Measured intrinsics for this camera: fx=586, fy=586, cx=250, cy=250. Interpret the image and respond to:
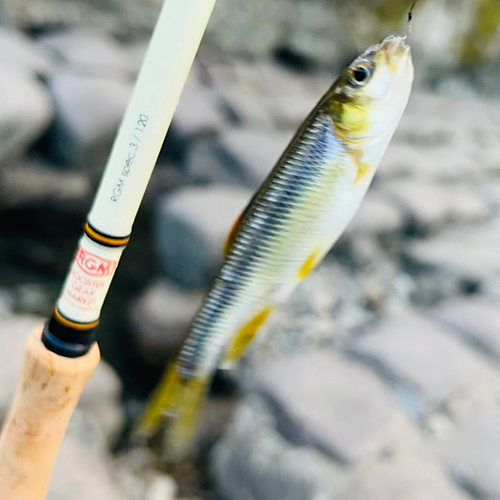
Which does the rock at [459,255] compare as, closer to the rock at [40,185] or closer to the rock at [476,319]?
the rock at [476,319]

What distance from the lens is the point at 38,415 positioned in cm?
39

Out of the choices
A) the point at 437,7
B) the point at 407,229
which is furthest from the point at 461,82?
the point at 407,229

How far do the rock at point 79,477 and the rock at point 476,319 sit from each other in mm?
585

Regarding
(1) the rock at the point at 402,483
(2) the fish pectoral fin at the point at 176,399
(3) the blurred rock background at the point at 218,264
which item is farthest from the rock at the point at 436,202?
(2) the fish pectoral fin at the point at 176,399

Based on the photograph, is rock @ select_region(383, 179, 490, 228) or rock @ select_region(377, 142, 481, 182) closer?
rock @ select_region(383, 179, 490, 228)

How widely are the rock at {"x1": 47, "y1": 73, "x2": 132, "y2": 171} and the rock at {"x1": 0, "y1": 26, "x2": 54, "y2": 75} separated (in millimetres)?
56

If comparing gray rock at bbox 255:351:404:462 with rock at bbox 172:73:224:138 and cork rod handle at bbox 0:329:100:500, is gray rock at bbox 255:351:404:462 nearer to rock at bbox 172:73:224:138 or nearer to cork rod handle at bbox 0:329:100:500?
cork rod handle at bbox 0:329:100:500

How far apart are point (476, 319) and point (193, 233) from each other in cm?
50

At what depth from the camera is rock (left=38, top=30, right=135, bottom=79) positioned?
4.51 feet

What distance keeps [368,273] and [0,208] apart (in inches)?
31.2

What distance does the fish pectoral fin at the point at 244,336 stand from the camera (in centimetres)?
36

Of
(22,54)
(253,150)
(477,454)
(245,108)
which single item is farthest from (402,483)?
(22,54)

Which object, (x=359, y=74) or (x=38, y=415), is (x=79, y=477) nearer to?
(x=38, y=415)

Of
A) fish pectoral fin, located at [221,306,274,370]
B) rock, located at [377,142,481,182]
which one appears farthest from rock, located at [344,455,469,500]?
rock, located at [377,142,481,182]
